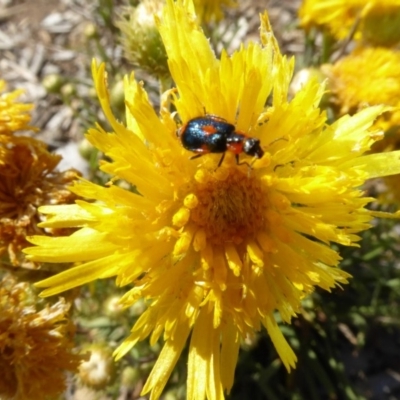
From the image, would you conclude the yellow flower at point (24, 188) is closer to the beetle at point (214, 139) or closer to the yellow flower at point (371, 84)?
the beetle at point (214, 139)

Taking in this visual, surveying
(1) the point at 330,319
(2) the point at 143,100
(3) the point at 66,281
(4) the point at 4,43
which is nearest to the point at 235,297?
(3) the point at 66,281

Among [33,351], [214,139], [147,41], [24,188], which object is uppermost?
[147,41]

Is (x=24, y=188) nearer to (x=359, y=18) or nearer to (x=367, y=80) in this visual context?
(x=367, y=80)

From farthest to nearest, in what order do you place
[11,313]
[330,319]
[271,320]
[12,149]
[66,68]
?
[66,68] → [330,319] → [12,149] → [11,313] → [271,320]

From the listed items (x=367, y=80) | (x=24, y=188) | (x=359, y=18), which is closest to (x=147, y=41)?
(x=24, y=188)

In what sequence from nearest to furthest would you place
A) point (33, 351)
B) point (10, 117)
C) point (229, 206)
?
point (229, 206) → point (33, 351) → point (10, 117)

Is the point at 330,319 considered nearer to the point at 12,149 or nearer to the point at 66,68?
the point at 12,149

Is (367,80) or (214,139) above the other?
(367,80)
